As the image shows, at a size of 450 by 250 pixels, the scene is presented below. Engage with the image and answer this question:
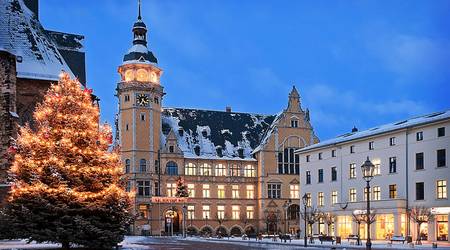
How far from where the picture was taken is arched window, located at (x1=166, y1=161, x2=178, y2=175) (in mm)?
89312

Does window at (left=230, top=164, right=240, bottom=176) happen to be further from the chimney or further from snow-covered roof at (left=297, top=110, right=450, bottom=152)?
the chimney

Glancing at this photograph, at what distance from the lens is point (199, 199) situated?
90812mm

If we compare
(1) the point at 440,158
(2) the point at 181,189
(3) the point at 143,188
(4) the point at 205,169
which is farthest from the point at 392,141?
(3) the point at 143,188

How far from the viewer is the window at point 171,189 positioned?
88.8 m

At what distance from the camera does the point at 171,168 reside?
89.6 metres

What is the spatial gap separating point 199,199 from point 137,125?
14927 mm

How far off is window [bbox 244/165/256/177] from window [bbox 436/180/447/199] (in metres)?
43.4

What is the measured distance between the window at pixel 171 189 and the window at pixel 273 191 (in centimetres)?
1500

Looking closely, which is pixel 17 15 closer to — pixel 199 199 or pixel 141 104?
pixel 141 104

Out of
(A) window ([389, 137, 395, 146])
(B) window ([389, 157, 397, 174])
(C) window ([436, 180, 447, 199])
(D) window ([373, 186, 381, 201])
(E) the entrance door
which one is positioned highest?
(A) window ([389, 137, 395, 146])

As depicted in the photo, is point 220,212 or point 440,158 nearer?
point 440,158

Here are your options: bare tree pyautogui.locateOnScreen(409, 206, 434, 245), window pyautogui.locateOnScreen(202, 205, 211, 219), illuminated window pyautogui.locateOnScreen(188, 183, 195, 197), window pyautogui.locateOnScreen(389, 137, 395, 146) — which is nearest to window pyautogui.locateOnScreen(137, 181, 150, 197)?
illuminated window pyautogui.locateOnScreen(188, 183, 195, 197)

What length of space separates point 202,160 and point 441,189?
145ft

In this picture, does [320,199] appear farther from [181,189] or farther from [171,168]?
[171,168]
